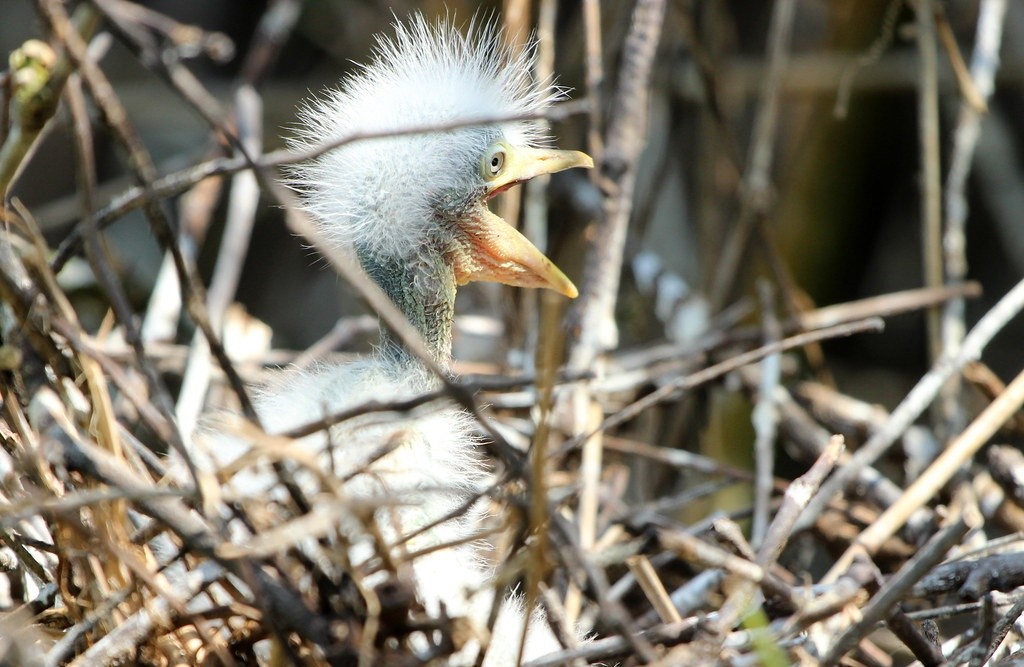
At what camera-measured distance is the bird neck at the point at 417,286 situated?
1239 millimetres

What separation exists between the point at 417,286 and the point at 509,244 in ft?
0.46

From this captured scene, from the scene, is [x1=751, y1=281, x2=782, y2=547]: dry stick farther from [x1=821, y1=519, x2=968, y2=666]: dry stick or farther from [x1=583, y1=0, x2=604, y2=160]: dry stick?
[x1=821, y1=519, x2=968, y2=666]: dry stick

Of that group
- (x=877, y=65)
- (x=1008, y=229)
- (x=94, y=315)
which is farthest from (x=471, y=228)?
(x=1008, y=229)

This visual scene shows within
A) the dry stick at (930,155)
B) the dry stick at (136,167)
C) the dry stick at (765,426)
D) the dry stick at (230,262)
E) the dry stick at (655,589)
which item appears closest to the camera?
the dry stick at (136,167)

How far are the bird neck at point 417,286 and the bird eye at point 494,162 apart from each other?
0.12 meters

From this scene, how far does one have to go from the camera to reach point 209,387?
1.69 m

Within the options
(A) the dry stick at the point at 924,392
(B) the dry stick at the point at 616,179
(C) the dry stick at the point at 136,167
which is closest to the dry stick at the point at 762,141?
(B) the dry stick at the point at 616,179

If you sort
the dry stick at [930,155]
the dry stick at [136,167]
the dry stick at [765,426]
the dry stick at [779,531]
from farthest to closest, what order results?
the dry stick at [930,155] → the dry stick at [765,426] → the dry stick at [779,531] → the dry stick at [136,167]

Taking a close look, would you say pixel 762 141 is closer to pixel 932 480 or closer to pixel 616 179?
pixel 616 179

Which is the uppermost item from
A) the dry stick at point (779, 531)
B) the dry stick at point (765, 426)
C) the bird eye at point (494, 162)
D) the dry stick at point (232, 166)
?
the dry stick at point (232, 166)

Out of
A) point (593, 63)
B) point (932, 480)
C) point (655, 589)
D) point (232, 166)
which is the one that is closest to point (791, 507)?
point (655, 589)

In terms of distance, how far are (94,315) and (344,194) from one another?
2.91ft

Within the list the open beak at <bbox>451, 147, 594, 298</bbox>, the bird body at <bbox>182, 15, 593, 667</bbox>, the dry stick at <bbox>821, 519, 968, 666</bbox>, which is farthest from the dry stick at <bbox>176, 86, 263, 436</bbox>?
the dry stick at <bbox>821, 519, 968, 666</bbox>

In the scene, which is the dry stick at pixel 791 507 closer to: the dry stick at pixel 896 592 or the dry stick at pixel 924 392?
the dry stick at pixel 896 592
